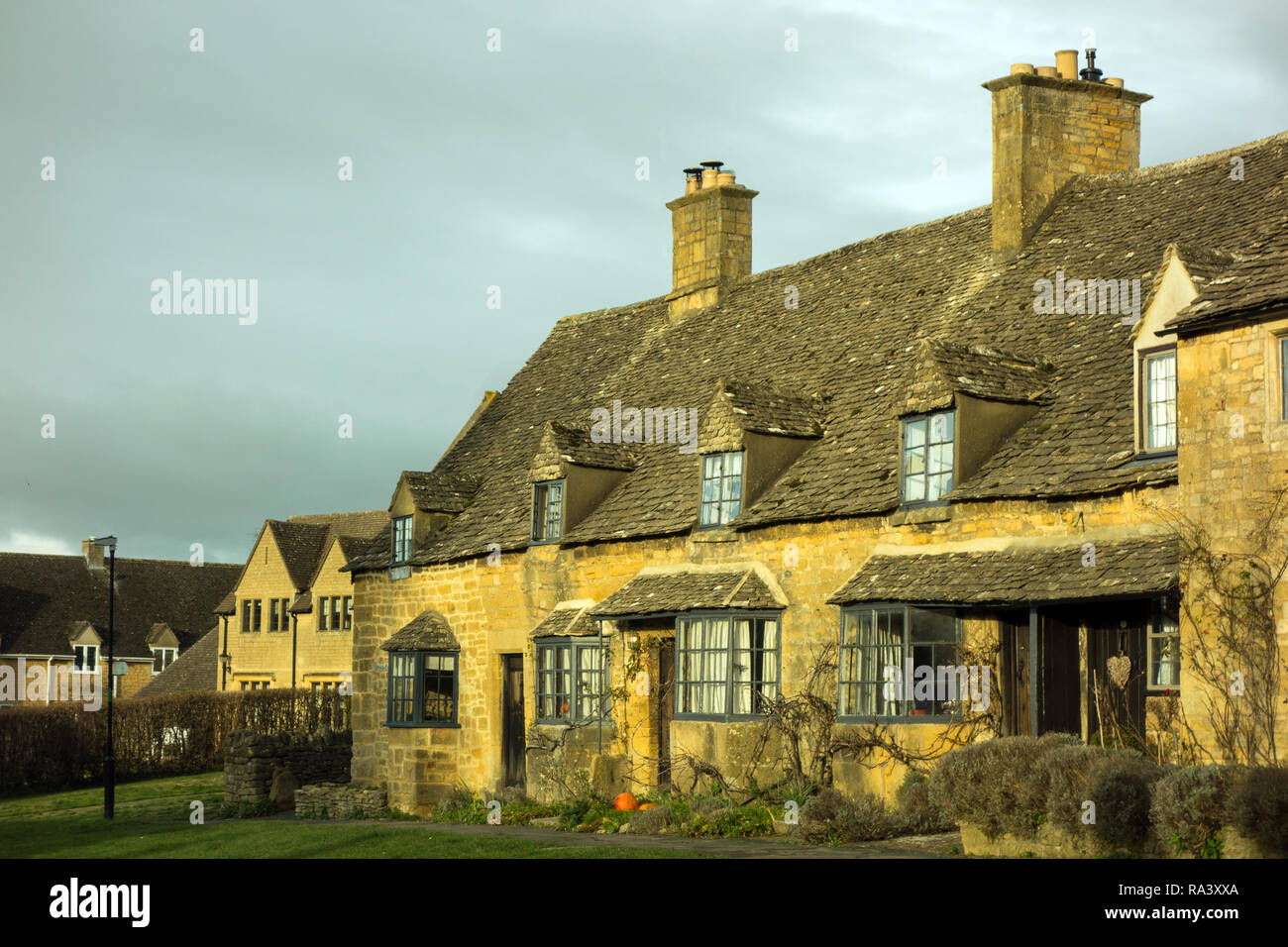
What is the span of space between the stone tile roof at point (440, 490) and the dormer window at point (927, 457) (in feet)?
38.3

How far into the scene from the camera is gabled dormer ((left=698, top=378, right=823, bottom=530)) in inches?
827

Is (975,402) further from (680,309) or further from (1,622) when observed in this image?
(1,622)

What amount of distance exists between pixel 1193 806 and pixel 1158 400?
17.7 feet

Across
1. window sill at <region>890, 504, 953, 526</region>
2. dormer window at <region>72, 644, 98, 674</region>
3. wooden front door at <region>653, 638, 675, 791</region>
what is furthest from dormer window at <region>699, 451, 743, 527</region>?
dormer window at <region>72, 644, 98, 674</region>

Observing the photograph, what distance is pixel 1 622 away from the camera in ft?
206

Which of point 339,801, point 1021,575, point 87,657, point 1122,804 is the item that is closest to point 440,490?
point 339,801

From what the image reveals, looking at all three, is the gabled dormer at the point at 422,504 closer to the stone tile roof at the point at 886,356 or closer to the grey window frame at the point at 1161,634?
the stone tile roof at the point at 886,356

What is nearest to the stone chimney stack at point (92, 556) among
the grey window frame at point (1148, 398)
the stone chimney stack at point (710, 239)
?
the stone chimney stack at point (710, 239)

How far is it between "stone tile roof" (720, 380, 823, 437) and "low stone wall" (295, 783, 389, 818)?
10.4m

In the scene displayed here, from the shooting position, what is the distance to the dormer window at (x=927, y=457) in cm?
1812

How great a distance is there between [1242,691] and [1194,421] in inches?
104

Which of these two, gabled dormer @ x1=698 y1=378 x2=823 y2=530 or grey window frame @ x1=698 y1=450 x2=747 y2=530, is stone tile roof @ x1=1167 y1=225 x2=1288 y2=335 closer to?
gabled dormer @ x1=698 y1=378 x2=823 y2=530

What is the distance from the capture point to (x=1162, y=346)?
631 inches
